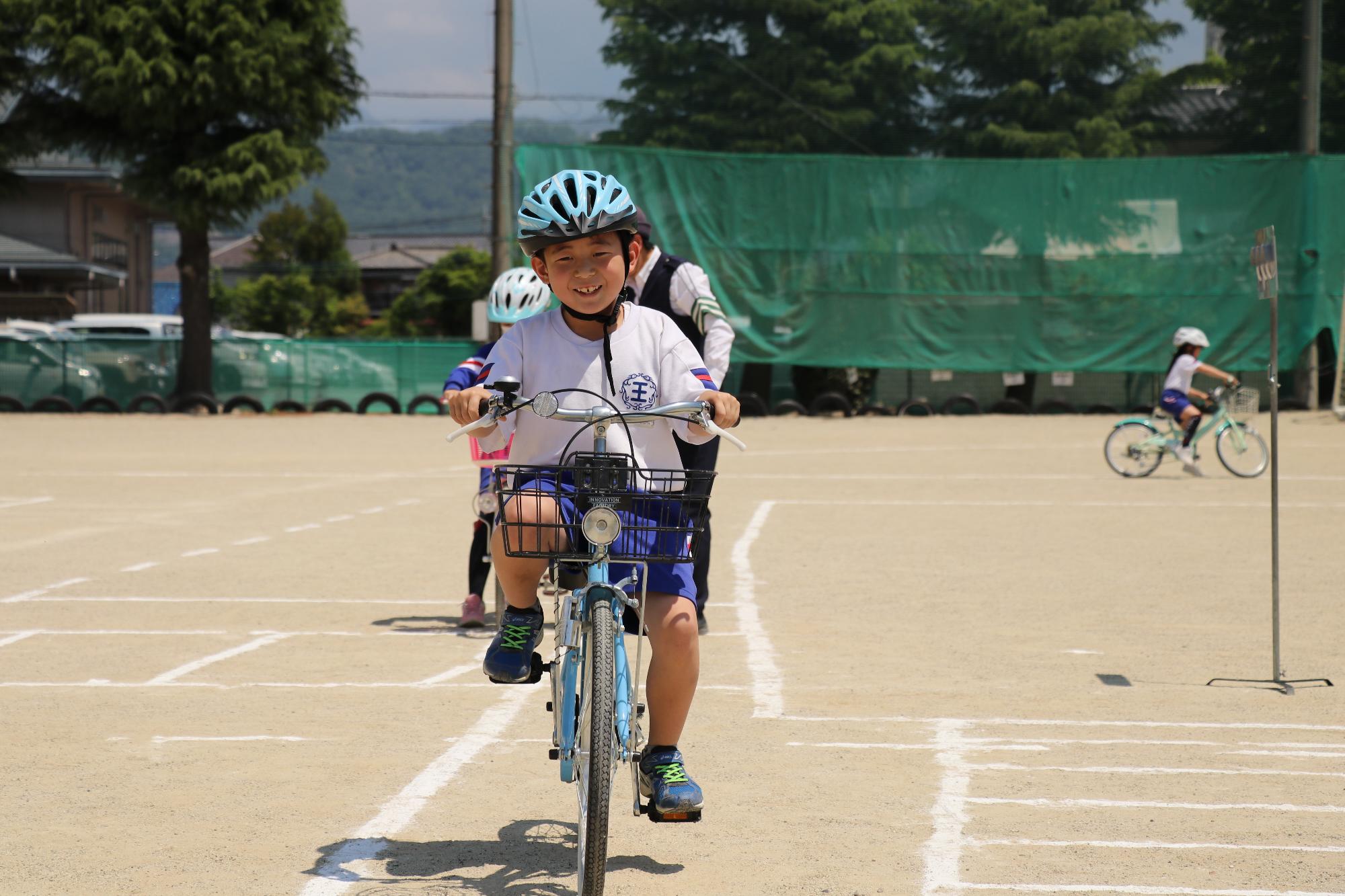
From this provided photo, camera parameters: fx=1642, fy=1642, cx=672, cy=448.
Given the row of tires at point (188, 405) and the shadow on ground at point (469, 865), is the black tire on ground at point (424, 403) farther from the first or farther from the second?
the shadow on ground at point (469, 865)

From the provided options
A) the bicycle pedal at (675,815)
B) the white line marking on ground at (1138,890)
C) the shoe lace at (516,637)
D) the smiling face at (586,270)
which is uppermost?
the smiling face at (586,270)

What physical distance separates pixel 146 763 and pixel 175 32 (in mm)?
32621

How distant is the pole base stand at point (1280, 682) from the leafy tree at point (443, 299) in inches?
2791

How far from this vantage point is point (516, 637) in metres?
4.38

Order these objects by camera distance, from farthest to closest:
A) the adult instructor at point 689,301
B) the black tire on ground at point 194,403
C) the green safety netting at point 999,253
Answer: the black tire on ground at point 194,403 → the green safety netting at point 999,253 → the adult instructor at point 689,301

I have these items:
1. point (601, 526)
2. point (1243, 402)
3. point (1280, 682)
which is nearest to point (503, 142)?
A: point (1243, 402)

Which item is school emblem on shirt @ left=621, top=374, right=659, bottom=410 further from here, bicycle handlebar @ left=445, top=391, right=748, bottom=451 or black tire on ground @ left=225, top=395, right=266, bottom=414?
black tire on ground @ left=225, top=395, right=266, bottom=414

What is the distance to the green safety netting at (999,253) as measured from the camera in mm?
30875

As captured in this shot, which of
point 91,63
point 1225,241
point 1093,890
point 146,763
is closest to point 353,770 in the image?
point 146,763

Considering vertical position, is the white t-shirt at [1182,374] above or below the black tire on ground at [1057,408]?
above

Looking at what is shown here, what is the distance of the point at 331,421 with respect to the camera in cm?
3138

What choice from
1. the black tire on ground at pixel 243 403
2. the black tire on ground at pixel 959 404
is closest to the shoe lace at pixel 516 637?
the black tire on ground at pixel 959 404

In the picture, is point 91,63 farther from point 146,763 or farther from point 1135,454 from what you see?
point 146,763

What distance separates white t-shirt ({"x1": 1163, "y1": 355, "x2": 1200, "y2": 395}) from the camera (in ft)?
63.9
